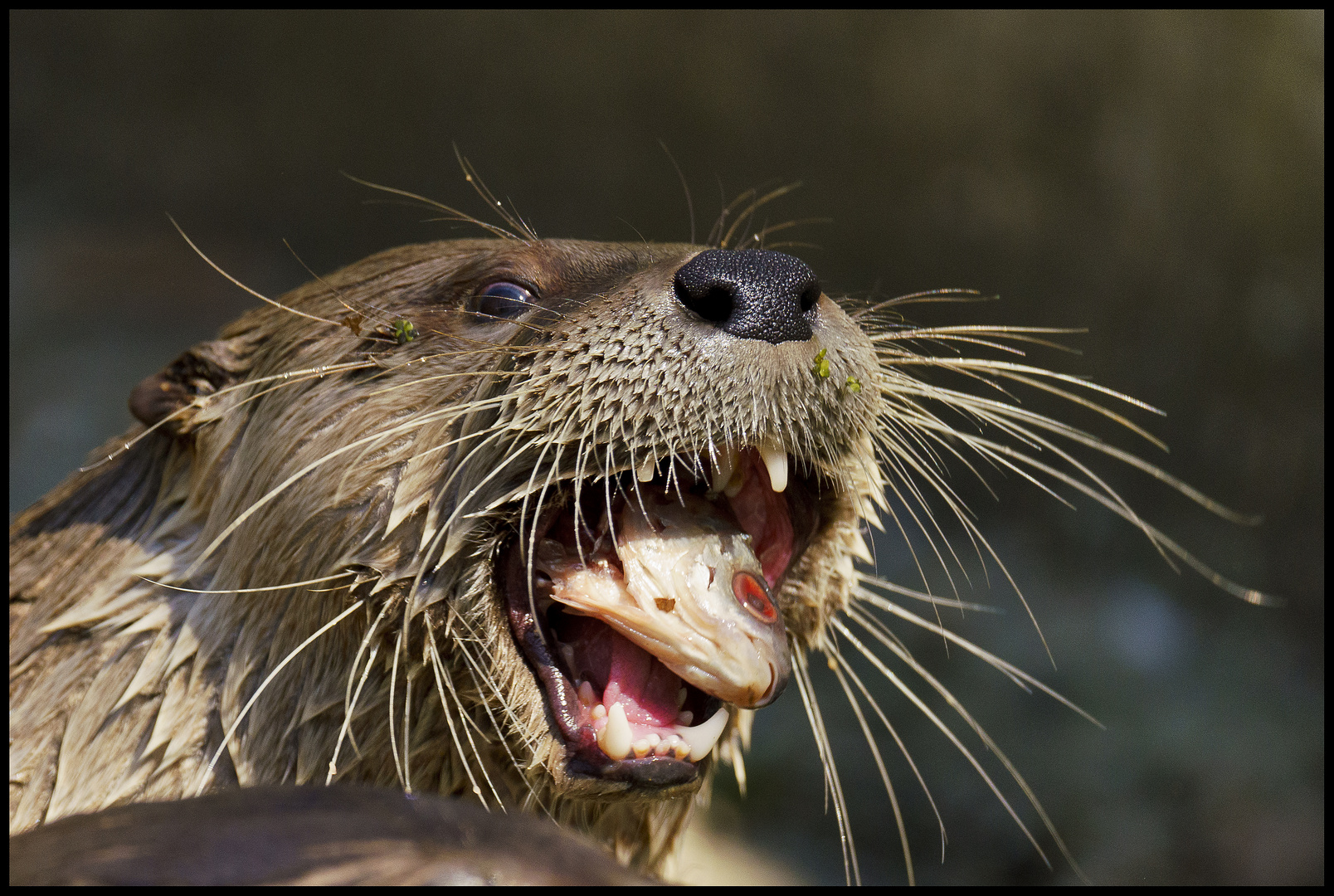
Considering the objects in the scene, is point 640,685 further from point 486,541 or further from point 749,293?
point 749,293

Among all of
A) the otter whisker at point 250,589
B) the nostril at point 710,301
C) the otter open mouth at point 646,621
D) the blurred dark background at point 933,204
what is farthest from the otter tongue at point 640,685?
the blurred dark background at point 933,204

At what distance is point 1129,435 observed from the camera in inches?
240

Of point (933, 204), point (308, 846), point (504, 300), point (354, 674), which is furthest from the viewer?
point (933, 204)

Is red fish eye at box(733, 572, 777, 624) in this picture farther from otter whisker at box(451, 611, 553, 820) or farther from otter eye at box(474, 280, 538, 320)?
otter eye at box(474, 280, 538, 320)

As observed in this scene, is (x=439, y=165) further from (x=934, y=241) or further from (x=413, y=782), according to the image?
(x=413, y=782)

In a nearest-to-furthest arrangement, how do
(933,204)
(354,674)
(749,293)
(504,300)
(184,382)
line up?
(749,293), (354,674), (504,300), (184,382), (933,204)

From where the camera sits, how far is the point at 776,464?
6.21 feet

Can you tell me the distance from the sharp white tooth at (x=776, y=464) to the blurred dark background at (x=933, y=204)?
3891mm

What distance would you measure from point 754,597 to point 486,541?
17.6 inches

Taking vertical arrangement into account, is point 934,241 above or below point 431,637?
below

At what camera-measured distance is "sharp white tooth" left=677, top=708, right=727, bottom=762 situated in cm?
191

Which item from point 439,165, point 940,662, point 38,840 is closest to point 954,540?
point 940,662

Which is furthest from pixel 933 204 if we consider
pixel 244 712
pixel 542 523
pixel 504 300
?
pixel 244 712

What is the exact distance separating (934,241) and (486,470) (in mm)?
4531
